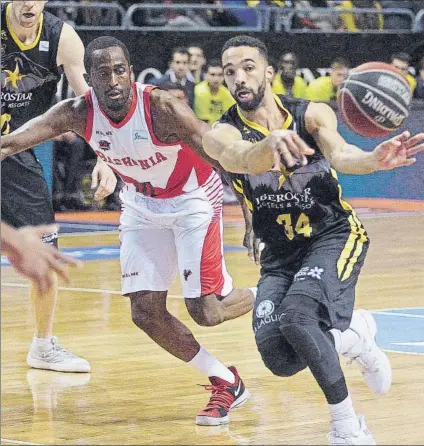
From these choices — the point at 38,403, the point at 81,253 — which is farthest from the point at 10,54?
the point at 81,253

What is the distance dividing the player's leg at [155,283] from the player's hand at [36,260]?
8.19 feet

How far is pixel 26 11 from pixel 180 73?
575cm

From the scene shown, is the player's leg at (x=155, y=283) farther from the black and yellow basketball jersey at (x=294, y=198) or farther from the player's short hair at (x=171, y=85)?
the player's short hair at (x=171, y=85)

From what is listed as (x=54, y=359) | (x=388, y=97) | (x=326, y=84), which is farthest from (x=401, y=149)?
(x=326, y=84)

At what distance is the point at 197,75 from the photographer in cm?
1227

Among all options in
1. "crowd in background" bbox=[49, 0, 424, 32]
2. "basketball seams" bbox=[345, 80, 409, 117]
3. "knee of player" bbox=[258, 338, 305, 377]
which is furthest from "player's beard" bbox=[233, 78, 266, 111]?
"crowd in background" bbox=[49, 0, 424, 32]

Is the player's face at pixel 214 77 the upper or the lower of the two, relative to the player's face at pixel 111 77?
lower

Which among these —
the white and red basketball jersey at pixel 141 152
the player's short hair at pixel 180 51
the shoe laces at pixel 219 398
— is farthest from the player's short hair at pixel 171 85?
the shoe laces at pixel 219 398

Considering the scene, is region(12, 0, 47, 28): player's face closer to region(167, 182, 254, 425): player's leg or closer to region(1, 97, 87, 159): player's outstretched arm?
region(1, 97, 87, 159): player's outstretched arm

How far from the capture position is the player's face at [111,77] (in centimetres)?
549

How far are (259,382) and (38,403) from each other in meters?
1.10

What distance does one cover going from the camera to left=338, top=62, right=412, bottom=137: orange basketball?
14.1 feet

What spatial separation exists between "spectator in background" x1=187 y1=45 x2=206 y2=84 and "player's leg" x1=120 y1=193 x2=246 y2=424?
248 inches

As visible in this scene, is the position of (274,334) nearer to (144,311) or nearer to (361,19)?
(144,311)
